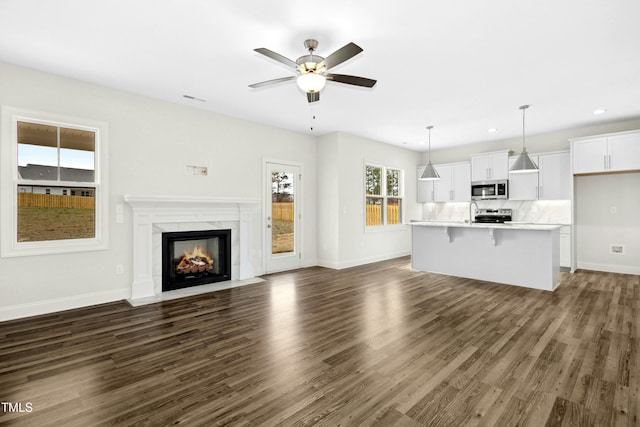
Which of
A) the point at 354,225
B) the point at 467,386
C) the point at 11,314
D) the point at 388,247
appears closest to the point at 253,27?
the point at 467,386

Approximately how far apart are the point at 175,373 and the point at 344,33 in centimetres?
326

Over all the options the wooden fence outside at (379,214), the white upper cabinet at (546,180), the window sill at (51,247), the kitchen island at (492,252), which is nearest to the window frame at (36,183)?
the window sill at (51,247)

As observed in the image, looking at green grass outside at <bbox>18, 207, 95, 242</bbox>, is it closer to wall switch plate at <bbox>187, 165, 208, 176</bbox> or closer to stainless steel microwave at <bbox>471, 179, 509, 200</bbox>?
wall switch plate at <bbox>187, 165, 208, 176</bbox>

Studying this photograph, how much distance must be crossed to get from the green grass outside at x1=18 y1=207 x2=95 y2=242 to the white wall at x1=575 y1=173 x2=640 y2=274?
8.59 m

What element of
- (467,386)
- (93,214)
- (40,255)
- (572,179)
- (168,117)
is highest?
(168,117)

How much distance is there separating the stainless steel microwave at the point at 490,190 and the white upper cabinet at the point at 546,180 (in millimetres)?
135

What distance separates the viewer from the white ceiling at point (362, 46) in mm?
2586

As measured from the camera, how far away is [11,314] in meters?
3.53

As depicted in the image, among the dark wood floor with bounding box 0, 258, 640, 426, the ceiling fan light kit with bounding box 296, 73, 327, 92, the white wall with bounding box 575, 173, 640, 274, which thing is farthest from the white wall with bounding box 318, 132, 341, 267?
the white wall with bounding box 575, 173, 640, 274

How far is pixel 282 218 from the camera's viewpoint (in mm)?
6312

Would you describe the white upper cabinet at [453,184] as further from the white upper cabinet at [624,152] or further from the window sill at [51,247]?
the window sill at [51,247]

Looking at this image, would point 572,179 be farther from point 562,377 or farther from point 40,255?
point 40,255

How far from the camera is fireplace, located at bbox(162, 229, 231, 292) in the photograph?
4.75m

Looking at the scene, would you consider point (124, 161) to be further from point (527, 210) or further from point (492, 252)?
point (527, 210)
